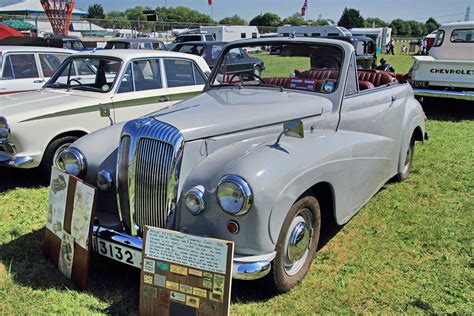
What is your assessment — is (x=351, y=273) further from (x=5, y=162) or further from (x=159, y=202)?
(x=5, y=162)

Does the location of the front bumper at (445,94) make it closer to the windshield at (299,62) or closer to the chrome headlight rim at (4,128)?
the windshield at (299,62)

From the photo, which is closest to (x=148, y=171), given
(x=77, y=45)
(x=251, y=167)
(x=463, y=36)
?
(x=251, y=167)

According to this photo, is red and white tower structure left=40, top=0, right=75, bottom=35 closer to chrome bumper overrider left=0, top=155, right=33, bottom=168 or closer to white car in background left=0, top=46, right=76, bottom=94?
white car in background left=0, top=46, right=76, bottom=94

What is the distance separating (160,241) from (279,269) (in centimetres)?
89

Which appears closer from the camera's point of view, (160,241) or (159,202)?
(160,241)

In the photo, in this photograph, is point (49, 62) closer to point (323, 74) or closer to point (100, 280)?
point (323, 74)

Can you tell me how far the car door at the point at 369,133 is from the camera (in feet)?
12.8

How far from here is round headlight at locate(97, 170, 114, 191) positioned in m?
3.32

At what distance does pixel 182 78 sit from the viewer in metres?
6.80

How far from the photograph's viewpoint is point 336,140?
12.0 ft

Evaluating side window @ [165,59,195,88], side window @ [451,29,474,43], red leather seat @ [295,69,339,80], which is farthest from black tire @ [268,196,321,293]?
side window @ [451,29,474,43]

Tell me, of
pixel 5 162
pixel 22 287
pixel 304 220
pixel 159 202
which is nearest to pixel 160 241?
pixel 159 202

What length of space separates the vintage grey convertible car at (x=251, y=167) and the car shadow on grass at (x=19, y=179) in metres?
2.46

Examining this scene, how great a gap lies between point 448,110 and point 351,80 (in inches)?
314
